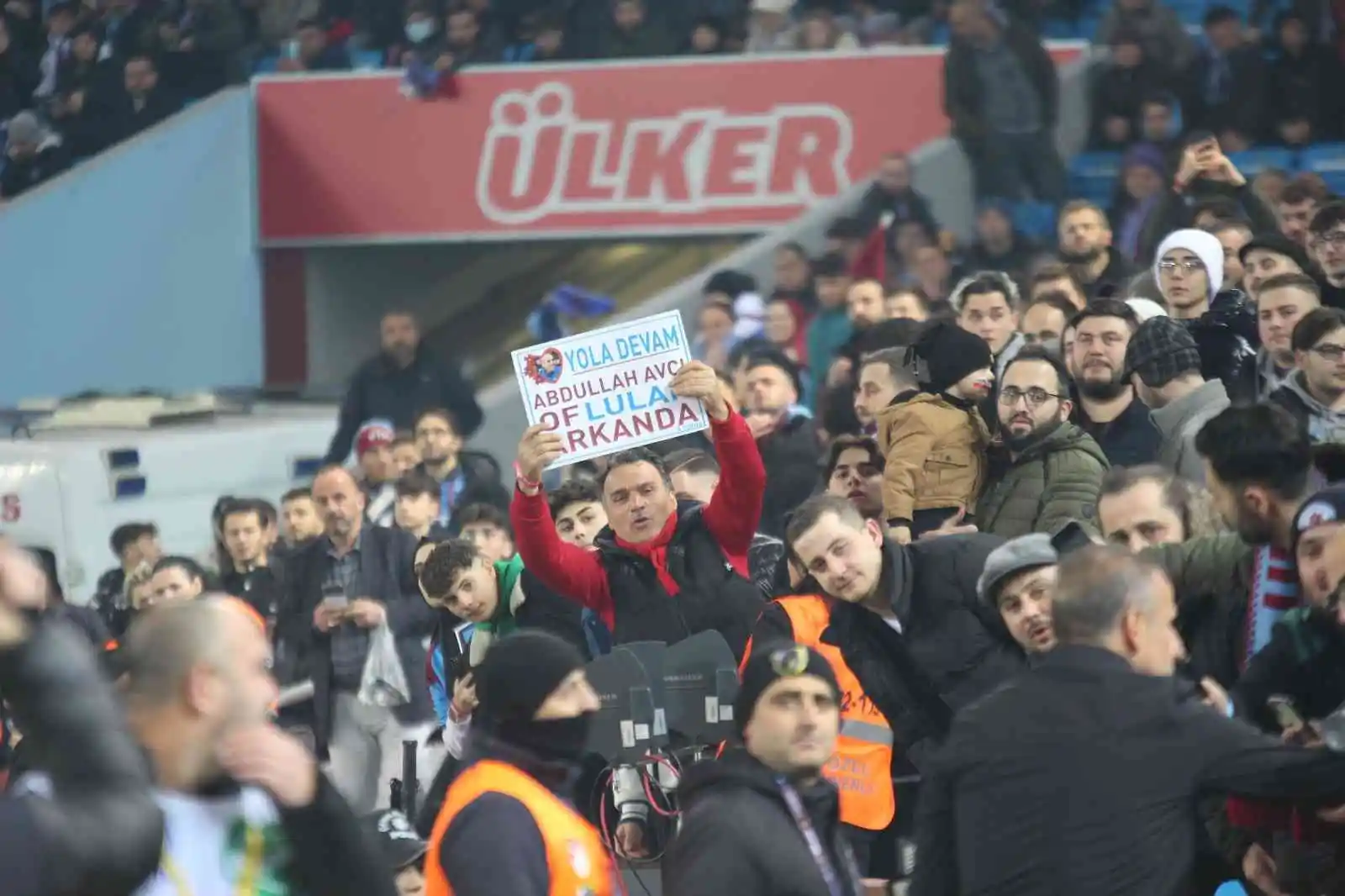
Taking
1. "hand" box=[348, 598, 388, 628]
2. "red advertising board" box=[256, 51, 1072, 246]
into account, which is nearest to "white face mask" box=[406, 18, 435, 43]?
"red advertising board" box=[256, 51, 1072, 246]

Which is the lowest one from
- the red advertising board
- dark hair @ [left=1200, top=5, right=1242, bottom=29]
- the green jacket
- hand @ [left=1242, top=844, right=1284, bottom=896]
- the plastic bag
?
hand @ [left=1242, top=844, right=1284, bottom=896]

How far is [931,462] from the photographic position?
302 inches

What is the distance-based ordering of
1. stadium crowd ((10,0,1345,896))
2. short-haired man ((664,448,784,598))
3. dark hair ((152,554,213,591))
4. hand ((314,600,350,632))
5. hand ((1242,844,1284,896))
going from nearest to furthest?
stadium crowd ((10,0,1345,896))
hand ((1242,844,1284,896))
short-haired man ((664,448,784,598))
dark hair ((152,554,213,591))
hand ((314,600,350,632))

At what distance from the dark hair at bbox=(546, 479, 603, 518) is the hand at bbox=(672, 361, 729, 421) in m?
1.36

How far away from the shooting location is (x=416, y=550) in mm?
9406

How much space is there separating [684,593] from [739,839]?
247 centimetres

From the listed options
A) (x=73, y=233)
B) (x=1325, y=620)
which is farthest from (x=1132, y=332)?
(x=73, y=233)

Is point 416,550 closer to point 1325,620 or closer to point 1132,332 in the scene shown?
point 1132,332

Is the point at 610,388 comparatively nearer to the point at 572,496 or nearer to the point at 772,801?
the point at 572,496

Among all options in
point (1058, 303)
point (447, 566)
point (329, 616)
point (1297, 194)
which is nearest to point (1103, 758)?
point (447, 566)

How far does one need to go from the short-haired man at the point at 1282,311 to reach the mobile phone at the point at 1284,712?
2.48 meters

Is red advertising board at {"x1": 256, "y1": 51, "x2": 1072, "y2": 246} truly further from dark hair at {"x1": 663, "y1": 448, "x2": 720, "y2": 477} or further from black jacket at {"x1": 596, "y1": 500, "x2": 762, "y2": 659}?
black jacket at {"x1": 596, "y1": 500, "x2": 762, "y2": 659}

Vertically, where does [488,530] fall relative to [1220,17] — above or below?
below

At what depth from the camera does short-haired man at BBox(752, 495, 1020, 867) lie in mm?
6500
